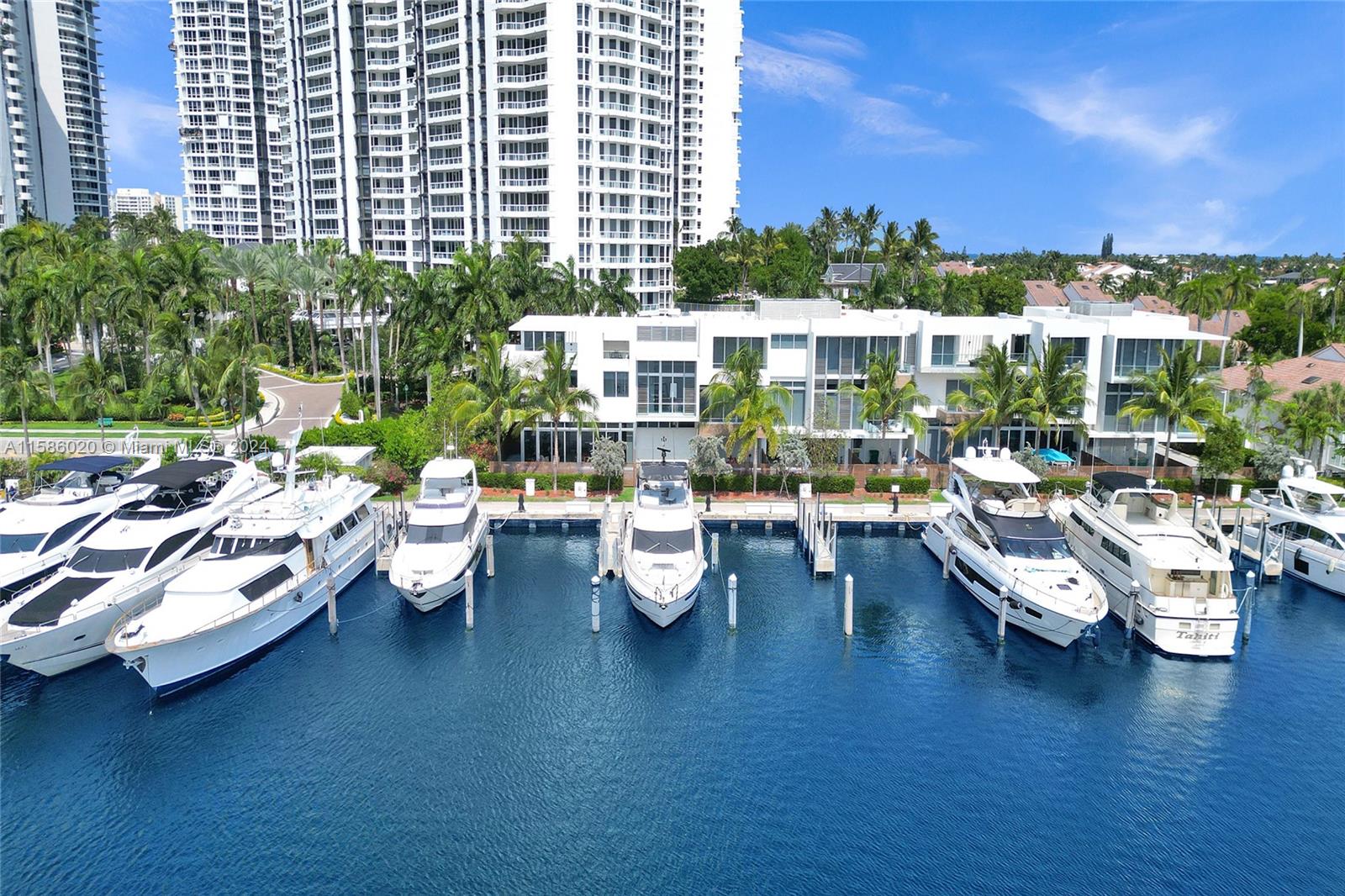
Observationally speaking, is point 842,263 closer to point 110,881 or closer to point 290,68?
point 290,68

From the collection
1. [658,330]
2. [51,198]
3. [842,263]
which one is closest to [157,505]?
[658,330]

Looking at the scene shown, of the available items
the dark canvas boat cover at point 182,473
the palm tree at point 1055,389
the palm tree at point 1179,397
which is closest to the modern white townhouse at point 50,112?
the dark canvas boat cover at point 182,473

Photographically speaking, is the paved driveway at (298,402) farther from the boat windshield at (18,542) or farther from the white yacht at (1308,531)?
the white yacht at (1308,531)

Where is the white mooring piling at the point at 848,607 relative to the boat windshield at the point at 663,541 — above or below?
below

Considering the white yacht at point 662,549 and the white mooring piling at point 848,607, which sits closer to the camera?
the white yacht at point 662,549

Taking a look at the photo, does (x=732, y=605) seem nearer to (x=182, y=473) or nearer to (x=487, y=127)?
(x=182, y=473)

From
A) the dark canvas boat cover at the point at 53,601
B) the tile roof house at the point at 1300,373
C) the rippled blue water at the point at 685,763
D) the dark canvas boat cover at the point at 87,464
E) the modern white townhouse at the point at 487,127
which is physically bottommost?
the rippled blue water at the point at 685,763

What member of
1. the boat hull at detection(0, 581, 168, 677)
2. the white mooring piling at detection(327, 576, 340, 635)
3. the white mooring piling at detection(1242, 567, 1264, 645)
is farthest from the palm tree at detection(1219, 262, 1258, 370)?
the boat hull at detection(0, 581, 168, 677)
